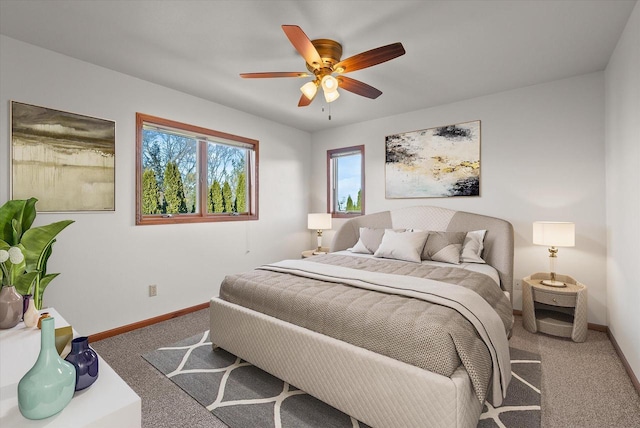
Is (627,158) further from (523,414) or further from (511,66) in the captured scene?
(523,414)

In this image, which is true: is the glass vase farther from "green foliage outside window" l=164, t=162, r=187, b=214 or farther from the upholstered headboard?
the upholstered headboard

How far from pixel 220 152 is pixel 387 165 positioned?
229cm

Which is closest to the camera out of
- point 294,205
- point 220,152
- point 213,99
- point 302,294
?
point 302,294

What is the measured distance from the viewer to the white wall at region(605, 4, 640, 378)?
2.02 meters

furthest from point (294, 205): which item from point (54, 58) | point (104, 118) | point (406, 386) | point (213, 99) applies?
point (406, 386)

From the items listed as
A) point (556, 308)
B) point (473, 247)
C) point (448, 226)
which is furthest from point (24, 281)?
point (556, 308)

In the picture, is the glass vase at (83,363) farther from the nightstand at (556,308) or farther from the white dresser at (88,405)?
the nightstand at (556,308)

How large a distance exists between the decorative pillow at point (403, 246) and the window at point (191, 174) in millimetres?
1891

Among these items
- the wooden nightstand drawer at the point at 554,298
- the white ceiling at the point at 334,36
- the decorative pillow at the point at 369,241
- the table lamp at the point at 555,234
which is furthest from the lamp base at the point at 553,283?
the white ceiling at the point at 334,36

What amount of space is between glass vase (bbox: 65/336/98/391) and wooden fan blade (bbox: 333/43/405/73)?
2.13 meters

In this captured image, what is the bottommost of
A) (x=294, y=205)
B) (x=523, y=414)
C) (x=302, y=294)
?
(x=523, y=414)

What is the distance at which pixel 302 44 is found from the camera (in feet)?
6.34

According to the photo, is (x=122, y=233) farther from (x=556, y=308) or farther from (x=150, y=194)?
(x=556, y=308)

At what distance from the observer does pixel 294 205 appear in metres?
4.86
